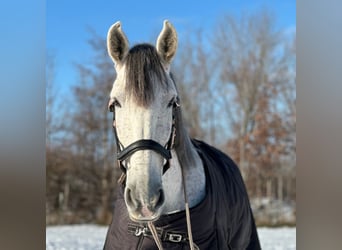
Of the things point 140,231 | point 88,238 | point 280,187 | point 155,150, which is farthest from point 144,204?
point 280,187

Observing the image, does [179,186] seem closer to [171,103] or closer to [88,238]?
[171,103]

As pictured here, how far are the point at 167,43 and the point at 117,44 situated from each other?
12 centimetres

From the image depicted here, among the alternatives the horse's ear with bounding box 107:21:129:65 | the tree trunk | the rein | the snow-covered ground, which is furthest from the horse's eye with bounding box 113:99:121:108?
the tree trunk

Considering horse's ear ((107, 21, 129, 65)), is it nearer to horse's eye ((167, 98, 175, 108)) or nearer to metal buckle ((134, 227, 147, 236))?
horse's eye ((167, 98, 175, 108))

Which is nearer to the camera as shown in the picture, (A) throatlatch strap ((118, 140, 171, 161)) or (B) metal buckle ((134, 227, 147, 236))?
(A) throatlatch strap ((118, 140, 171, 161))

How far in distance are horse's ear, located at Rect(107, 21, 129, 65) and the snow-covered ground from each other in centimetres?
227

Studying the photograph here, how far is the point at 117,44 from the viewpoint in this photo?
0.88 meters

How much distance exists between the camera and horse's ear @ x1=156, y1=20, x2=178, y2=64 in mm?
879

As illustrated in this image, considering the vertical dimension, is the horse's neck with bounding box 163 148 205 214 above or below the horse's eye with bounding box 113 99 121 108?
below

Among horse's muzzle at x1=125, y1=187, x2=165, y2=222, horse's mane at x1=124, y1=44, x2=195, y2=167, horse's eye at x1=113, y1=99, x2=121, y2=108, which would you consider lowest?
horse's muzzle at x1=125, y1=187, x2=165, y2=222

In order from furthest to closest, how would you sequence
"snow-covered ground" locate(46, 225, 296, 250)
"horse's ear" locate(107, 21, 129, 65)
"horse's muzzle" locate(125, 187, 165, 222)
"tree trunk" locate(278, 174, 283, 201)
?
"tree trunk" locate(278, 174, 283, 201) < "snow-covered ground" locate(46, 225, 296, 250) < "horse's ear" locate(107, 21, 129, 65) < "horse's muzzle" locate(125, 187, 165, 222)
